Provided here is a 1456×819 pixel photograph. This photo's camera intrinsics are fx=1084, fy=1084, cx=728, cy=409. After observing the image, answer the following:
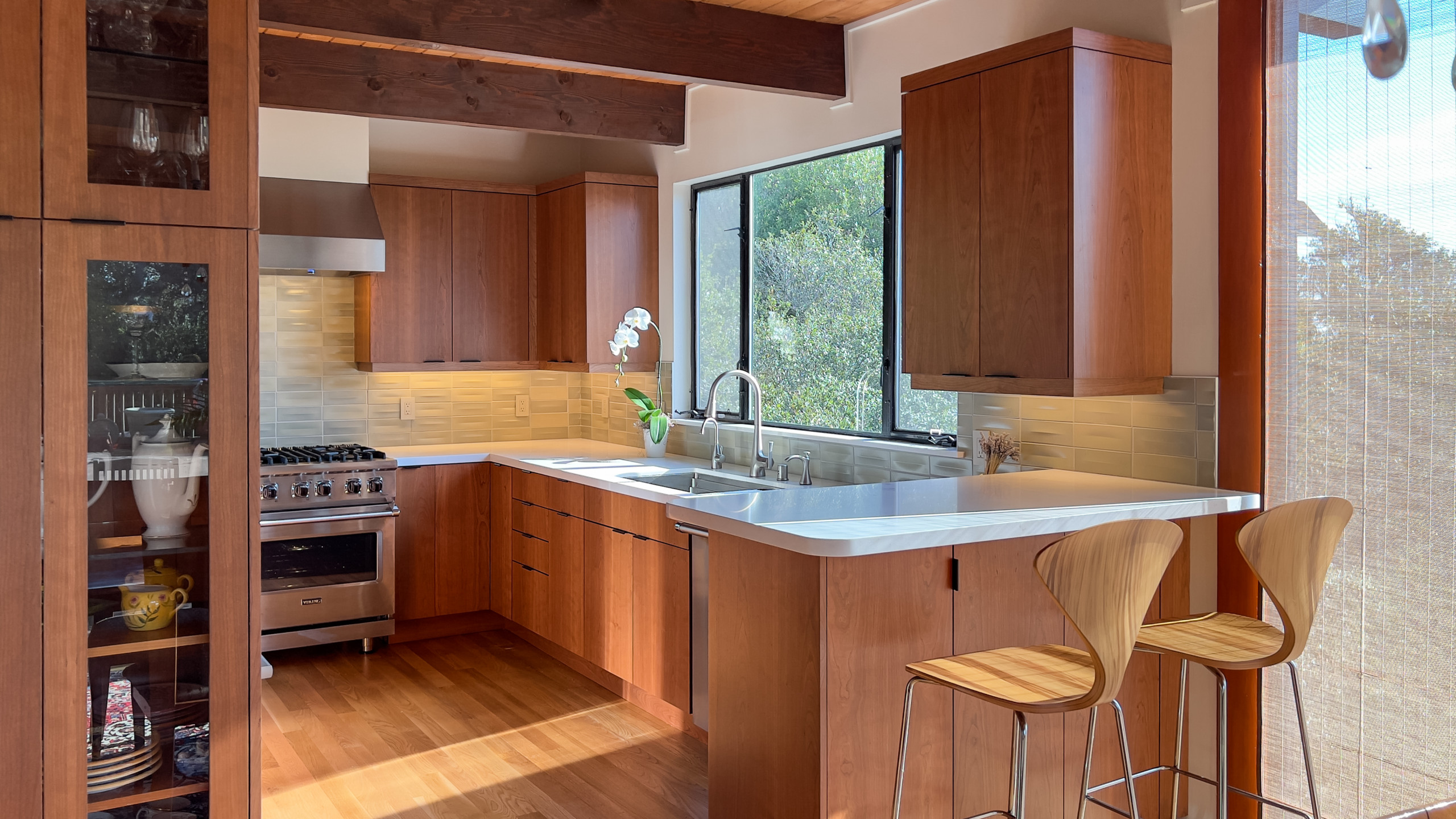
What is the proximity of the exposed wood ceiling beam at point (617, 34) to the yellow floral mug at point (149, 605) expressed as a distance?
178cm

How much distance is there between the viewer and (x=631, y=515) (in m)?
4.12

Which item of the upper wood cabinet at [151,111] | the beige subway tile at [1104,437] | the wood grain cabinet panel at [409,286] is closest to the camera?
the upper wood cabinet at [151,111]

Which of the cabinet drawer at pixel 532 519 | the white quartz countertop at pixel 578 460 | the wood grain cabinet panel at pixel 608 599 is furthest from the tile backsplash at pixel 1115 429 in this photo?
the cabinet drawer at pixel 532 519

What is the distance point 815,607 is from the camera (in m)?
2.43

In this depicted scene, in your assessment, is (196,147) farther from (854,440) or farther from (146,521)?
(854,440)

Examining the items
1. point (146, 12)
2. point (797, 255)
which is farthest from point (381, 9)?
point (797, 255)

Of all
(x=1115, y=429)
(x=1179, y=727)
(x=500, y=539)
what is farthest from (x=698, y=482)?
(x=1179, y=727)

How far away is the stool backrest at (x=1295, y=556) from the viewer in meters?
2.34

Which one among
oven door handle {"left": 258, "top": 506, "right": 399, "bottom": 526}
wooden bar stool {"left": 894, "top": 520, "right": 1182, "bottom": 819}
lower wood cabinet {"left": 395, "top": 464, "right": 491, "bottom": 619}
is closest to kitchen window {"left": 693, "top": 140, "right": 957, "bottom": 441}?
lower wood cabinet {"left": 395, "top": 464, "right": 491, "bottom": 619}

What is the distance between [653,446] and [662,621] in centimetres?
136

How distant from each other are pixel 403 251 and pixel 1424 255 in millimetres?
4302

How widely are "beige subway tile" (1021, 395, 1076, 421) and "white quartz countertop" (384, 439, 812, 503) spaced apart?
0.98m

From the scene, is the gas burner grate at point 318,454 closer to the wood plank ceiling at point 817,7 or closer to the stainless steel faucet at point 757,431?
the stainless steel faucet at point 757,431

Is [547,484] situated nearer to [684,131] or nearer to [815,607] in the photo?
[684,131]
